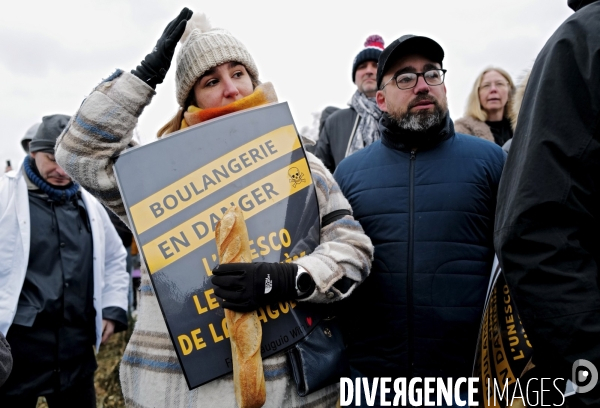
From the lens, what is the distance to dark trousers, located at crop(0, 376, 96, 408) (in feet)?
8.32

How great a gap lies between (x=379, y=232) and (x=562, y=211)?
882 mm

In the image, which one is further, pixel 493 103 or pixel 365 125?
pixel 493 103

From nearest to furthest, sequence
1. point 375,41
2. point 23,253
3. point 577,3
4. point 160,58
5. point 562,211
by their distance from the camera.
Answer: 1. point 562,211
2. point 577,3
3. point 160,58
4. point 23,253
5. point 375,41

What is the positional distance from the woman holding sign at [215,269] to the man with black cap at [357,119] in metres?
1.61

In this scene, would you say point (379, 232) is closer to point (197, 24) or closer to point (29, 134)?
point (197, 24)

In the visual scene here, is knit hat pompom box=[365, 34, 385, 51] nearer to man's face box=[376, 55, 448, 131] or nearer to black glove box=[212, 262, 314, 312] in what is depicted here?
man's face box=[376, 55, 448, 131]

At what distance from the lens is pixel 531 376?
1.45m

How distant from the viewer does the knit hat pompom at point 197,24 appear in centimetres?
184

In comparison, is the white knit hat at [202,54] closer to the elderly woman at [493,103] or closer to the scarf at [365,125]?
the scarf at [365,125]

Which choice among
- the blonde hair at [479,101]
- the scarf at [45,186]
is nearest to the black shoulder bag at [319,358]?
the scarf at [45,186]

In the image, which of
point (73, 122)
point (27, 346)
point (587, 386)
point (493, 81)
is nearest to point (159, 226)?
point (73, 122)

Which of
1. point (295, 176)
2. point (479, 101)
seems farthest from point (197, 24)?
point (479, 101)

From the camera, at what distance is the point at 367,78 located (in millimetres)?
3590

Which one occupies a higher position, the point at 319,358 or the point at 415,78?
the point at 415,78
